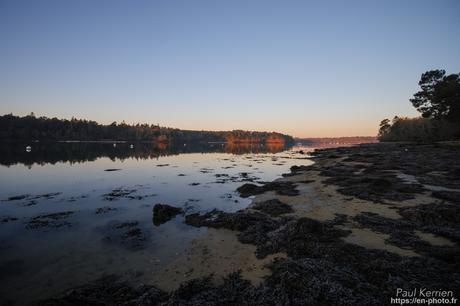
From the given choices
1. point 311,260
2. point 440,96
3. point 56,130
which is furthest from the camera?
point 56,130

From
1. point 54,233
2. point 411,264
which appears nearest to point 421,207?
point 411,264

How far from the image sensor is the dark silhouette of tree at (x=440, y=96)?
50169 mm

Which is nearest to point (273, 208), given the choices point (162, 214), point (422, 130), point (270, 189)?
point (162, 214)

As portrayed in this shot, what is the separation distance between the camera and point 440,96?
2030 inches

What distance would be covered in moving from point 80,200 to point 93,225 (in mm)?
6319

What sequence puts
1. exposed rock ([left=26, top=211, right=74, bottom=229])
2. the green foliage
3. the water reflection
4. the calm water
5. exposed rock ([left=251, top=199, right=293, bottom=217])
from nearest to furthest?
1. the calm water
2. exposed rock ([left=26, top=211, right=74, bottom=229])
3. exposed rock ([left=251, top=199, right=293, bottom=217])
4. the water reflection
5. the green foliage

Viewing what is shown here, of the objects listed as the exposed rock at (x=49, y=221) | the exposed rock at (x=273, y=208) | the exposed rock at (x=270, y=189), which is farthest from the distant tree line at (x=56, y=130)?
the exposed rock at (x=273, y=208)

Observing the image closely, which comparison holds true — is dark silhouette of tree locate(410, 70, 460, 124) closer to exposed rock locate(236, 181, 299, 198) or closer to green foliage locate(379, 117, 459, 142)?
green foliage locate(379, 117, 459, 142)

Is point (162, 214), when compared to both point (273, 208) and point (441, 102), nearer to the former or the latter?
point (273, 208)

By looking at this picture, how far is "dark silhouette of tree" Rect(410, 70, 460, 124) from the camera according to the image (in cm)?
5017

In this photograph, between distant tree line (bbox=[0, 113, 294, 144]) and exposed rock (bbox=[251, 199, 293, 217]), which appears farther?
distant tree line (bbox=[0, 113, 294, 144])

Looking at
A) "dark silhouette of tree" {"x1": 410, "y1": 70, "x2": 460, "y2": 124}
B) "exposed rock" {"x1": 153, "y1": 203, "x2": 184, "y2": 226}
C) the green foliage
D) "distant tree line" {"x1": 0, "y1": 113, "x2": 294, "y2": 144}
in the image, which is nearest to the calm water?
"exposed rock" {"x1": 153, "y1": 203, "x2": 184, "y2": 226}

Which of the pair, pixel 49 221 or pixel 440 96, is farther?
pixel 440 96

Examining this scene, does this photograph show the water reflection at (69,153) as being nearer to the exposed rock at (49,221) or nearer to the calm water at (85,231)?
the calm water at (85,231)
